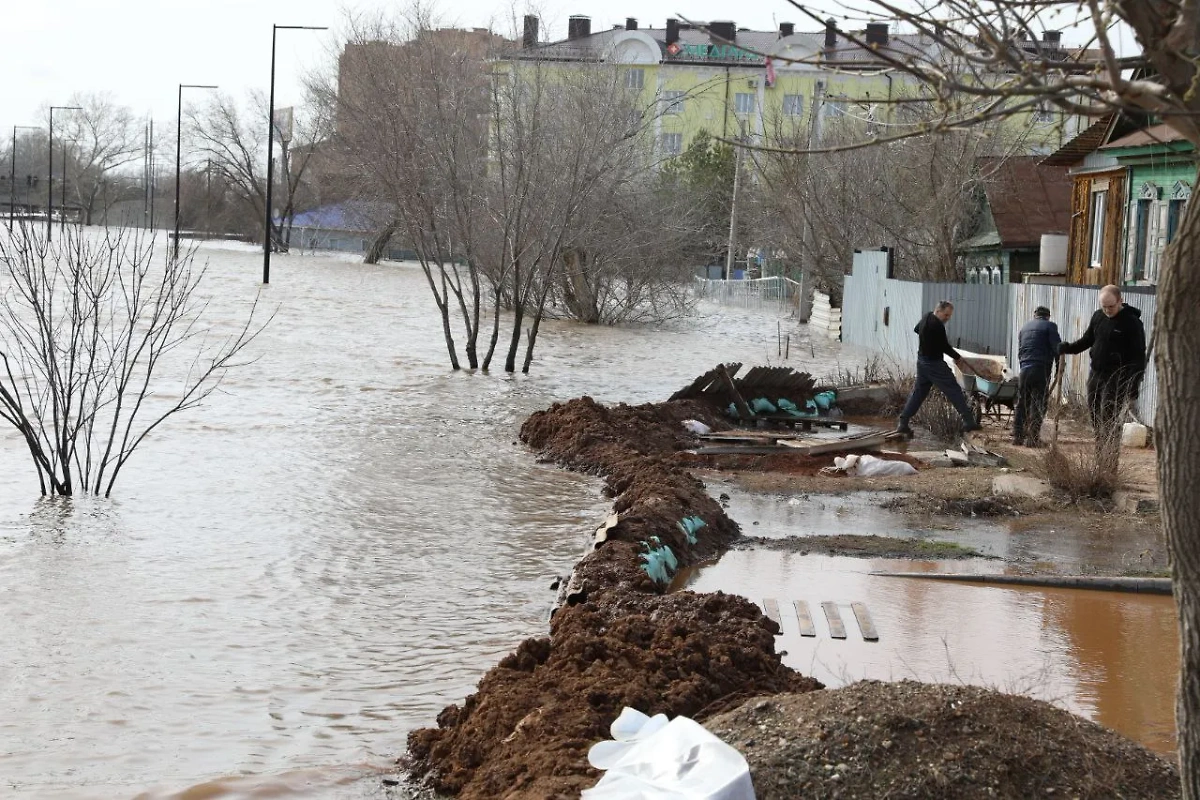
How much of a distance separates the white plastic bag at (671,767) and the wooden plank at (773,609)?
3085mm

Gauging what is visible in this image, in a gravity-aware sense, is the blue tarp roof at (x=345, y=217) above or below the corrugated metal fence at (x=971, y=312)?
above

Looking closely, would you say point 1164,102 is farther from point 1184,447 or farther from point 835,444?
point 835,444

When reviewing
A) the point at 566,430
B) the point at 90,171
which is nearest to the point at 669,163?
the point at 566,430

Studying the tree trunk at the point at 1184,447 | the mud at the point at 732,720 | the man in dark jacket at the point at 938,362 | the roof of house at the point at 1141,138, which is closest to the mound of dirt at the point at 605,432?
the man in dark jacket at the point at 938,362

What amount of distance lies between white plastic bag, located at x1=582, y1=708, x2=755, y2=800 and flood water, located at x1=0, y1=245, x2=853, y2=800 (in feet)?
4.62

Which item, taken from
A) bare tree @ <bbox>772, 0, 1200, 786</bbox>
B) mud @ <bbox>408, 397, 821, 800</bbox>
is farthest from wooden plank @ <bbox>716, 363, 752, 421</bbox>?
bare tree @ <bbox>772, 0, 1200, 786</bbox>

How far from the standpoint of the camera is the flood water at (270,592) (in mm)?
6383

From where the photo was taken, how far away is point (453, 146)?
22750 millimetres

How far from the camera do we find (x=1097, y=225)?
25531 millimetres

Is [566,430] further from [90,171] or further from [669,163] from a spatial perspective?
[90,171]

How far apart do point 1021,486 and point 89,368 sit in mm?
8381

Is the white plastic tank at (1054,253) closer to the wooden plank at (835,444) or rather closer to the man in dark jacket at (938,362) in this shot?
the man in dark jacket at (938,362)

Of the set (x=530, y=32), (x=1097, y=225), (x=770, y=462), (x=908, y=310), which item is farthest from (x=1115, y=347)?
(x=530, y=32)

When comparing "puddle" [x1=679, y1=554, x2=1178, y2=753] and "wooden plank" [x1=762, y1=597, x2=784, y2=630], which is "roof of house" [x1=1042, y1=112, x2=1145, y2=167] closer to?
"puddle" [x1=679, y1=554, x2=1178, y2=753]
